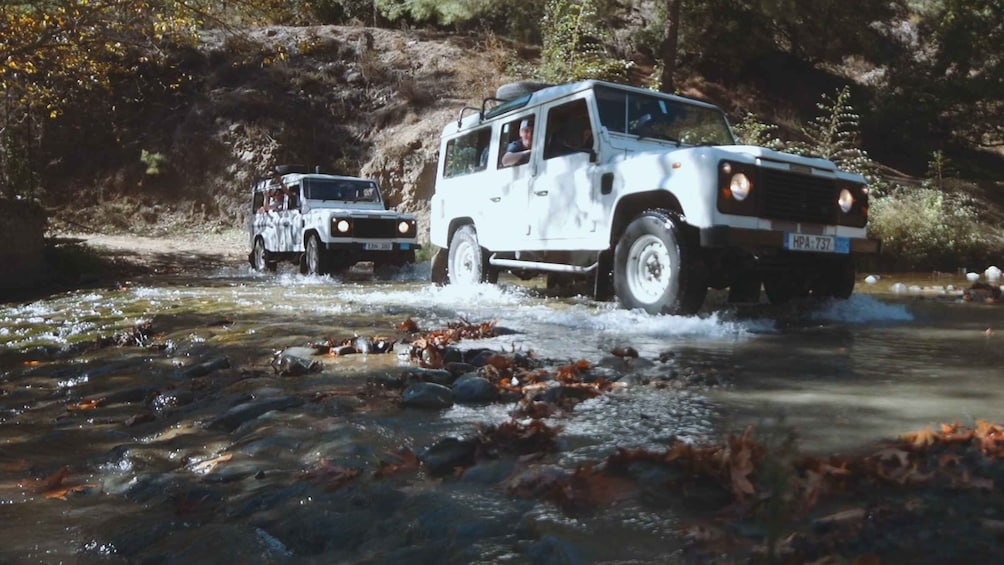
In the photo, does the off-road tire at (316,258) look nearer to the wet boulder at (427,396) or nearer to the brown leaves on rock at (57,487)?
the wet boulder at (427,396)

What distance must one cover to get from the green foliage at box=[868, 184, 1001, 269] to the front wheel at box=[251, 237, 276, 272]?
11.3m

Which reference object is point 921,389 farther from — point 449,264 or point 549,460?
point 449,264

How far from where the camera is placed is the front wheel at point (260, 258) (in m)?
15.7

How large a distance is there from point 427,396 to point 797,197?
13.5ft

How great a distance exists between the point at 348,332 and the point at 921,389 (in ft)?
13.5

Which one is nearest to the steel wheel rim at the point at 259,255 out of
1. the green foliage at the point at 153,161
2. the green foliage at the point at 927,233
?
the green foliage at the point at 153,161

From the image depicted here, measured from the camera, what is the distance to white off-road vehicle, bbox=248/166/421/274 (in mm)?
13086

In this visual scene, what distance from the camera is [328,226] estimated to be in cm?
1295

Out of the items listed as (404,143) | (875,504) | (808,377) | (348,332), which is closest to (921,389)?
(808,377)

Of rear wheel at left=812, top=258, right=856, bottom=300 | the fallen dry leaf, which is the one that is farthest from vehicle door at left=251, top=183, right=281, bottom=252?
the fallen dry leaf

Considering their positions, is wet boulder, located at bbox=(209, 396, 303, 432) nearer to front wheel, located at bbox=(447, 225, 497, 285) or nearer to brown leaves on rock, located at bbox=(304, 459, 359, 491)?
brown leaves on rock, located at bbox=(304, 459, 359, 491)

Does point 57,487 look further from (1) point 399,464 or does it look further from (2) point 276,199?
(2) point 276,199

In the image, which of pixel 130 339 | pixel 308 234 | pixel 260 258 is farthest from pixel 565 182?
pixel 260 258

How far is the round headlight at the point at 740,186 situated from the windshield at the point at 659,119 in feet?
4.95
